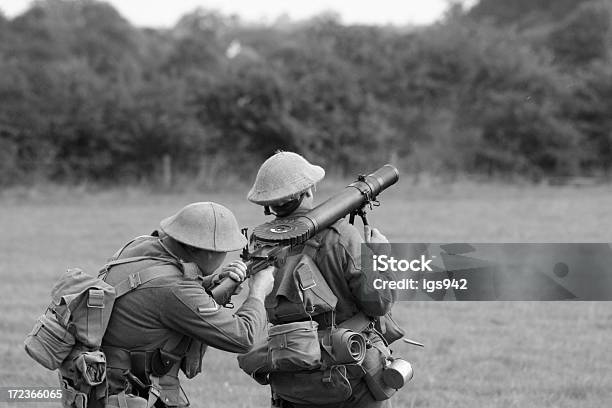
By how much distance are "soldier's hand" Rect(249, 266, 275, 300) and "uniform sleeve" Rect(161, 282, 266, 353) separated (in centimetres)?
5

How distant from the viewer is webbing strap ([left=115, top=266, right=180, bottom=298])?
496 cm

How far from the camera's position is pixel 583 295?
6.89m

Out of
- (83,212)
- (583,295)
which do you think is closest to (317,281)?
(583,295)

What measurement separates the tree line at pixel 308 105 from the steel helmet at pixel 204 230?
2865 centimetres

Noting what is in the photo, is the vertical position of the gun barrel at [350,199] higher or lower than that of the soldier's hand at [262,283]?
higher

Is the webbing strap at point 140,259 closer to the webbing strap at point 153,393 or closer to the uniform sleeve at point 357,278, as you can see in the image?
the webbing strap at point 153,393

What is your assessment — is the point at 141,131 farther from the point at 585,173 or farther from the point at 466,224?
the point at 585,173

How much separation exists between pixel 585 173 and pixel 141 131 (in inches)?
775

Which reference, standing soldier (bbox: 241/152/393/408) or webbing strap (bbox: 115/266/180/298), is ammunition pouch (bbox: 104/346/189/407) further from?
standing soldier (bbox: 241/152/393/408)

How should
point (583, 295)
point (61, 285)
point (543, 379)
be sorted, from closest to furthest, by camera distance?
point (61, 285) < point (583, 295) < point (543, 379)

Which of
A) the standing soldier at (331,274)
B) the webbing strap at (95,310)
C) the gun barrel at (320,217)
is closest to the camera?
the webbing strap at (95,310)

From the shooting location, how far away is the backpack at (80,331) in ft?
15.8

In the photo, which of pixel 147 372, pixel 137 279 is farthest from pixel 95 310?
pixel 147 372

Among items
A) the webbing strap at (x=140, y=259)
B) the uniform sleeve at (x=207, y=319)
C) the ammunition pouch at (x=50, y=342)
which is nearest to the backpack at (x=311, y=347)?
the uniform sleeve at (x=207, y=319)
